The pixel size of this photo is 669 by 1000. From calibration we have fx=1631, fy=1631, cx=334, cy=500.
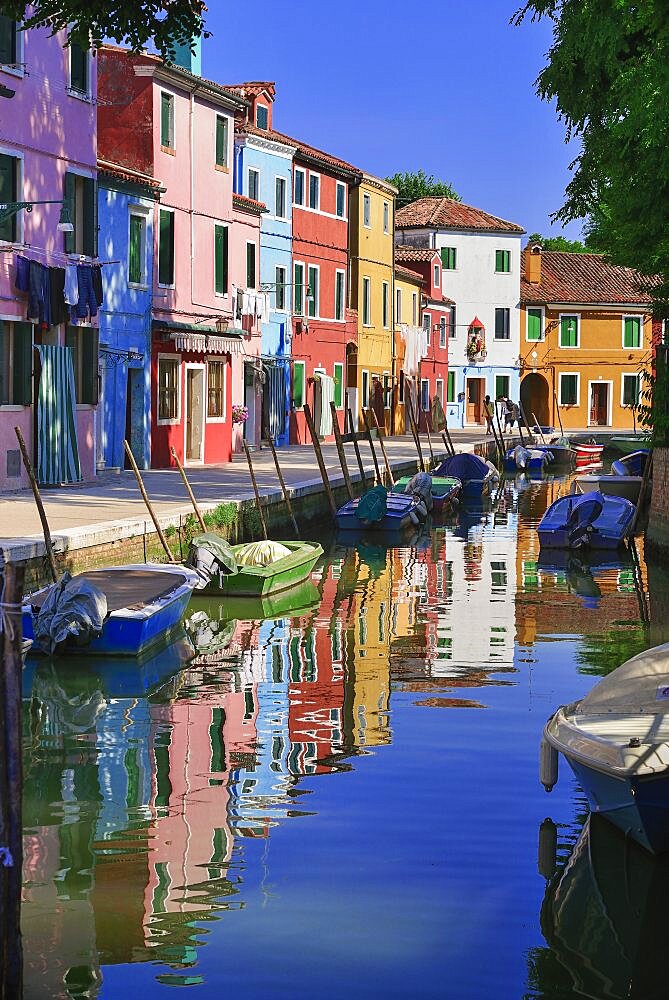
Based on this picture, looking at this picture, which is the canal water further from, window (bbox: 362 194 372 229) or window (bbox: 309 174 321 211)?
window (bbox: 362 194 372 229)

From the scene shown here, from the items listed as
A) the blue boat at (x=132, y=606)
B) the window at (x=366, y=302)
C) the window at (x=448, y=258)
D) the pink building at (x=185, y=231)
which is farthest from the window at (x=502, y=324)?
the blue boat at (x=132, y=606)

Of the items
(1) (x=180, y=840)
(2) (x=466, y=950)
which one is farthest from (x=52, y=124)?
(2) (x=466, y=950)

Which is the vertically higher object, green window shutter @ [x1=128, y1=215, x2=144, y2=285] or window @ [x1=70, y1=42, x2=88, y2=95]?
window @ [x1=70, y1=42, x2=88, y2=95]

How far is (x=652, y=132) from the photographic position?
58.3ft

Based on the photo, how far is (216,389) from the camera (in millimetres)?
35312

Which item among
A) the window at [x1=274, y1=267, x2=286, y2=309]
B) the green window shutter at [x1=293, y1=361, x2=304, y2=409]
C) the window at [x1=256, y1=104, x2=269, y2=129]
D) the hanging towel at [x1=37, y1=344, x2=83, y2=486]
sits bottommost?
the hanging towel at [x1=37, y1=344, x2=83, y2=486]

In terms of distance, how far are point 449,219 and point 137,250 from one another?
130 ft

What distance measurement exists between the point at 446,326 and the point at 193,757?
2276 inches

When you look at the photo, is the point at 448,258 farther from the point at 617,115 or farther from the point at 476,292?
the point at 617,115

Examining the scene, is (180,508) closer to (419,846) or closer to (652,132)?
(652,132)

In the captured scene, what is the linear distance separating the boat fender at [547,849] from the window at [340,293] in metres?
40.8

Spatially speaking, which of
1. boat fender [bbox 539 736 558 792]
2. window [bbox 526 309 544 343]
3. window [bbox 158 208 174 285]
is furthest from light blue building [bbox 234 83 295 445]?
boat fender [bbox 539 736 558 792]

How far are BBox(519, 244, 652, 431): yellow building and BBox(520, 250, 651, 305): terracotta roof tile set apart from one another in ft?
0.15

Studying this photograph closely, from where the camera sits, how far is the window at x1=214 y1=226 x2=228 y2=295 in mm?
35562
